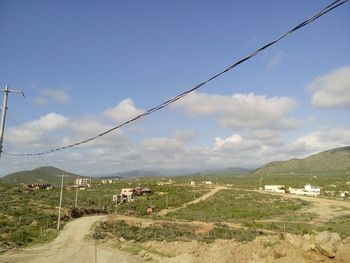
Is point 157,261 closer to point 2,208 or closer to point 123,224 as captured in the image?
point 123,224

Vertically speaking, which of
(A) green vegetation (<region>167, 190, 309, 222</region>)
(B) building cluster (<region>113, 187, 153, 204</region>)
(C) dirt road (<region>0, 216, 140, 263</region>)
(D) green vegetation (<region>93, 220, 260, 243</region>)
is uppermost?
(B) building cluster (<region>113, 187, 153, 204</region>)

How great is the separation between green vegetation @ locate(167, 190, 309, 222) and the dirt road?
86.3 feet

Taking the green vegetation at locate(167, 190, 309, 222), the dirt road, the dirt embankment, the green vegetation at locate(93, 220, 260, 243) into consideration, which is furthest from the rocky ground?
the green vegetation at locate(167, 190, 309, 222)

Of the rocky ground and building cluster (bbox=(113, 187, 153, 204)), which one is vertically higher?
building cluster (bbox=(113, 187, 153, 204))

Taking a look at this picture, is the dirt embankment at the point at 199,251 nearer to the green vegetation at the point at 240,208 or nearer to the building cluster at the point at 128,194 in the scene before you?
the green vegetation at the point at 240,208

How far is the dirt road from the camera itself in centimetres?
2460

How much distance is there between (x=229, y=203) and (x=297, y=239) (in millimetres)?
59211

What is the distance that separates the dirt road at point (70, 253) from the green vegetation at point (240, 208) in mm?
26306

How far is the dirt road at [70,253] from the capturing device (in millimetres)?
24605

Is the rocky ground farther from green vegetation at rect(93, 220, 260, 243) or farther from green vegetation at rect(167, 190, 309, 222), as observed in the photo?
green vegetation at rect(167, 190, 309, 222)

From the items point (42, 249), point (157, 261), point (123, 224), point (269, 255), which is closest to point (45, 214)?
point (123, 224)

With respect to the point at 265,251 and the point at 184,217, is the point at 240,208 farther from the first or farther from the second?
the point at 265,251

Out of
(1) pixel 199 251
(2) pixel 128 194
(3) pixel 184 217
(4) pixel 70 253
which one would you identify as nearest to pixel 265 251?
(1) pixel 199 251

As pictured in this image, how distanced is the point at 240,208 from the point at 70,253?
1871 inches
